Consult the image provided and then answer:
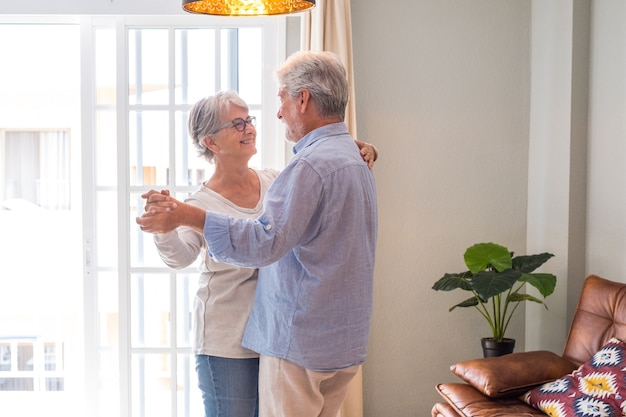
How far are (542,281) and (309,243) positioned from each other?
197cm

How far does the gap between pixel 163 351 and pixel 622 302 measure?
223 cm

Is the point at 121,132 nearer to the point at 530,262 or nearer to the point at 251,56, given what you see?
the point at 251,56

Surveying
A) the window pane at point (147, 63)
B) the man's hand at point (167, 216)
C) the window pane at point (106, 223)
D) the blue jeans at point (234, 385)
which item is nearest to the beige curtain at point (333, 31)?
the window pane at point (147, 63)

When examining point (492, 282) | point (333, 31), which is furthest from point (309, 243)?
point (333, 31)

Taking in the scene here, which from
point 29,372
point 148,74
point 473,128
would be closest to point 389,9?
point 473,128

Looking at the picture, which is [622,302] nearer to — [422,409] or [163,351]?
[422,409]

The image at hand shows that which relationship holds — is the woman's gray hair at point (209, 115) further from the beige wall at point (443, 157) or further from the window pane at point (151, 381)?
the window pane at point (151, 381)

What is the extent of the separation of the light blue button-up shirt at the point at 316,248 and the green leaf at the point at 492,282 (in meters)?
1.57

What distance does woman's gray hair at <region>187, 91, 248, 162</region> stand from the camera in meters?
2.53

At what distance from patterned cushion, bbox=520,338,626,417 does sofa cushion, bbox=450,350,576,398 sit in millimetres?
71

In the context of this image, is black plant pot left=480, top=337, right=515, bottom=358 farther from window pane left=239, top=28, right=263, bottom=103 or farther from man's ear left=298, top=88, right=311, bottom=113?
man's ear left=298, top=88, right=311, bottom=113

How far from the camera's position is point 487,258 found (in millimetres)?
3809

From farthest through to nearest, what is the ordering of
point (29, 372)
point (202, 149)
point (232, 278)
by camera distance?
1. point (29, 372)
2. point (202, 149)
3. point (232, 278)

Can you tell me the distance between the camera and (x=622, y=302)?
3326 millimetres
